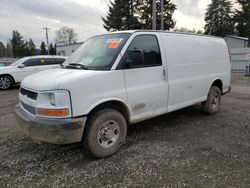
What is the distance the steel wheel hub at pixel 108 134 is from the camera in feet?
11.7

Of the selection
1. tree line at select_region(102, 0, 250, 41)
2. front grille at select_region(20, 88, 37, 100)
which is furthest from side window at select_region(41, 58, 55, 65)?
tree line at select_region(102, 0, 250, 41)

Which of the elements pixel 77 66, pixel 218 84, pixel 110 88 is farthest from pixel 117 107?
pixel 218 84

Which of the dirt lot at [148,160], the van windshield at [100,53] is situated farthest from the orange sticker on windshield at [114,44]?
the dirt lot at [148,160]

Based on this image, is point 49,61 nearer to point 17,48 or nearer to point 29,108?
point 29,108

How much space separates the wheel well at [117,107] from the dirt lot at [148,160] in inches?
25.0

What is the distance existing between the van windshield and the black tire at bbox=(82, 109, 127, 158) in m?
0.78

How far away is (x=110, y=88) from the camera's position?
11.4 ft

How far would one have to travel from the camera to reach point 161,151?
3.81 metres

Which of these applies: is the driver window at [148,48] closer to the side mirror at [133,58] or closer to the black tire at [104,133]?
the side mirror at [133,58]

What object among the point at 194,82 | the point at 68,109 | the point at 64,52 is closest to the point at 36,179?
the point at 68,109

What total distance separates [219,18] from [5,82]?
48915 millimetres

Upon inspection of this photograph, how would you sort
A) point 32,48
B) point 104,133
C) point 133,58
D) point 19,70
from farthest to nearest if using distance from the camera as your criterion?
1. point 32,48
2. point 19,70
3. point 133,58
4. point 104,133

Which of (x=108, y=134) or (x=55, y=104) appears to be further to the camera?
(x=108, y=134)

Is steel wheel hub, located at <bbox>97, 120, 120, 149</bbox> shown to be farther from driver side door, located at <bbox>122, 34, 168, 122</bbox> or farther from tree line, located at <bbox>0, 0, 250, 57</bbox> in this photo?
tree line, located at <bbox>0, 0, 250, 57</bbox>
